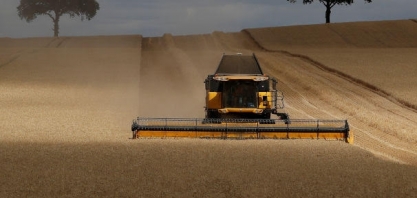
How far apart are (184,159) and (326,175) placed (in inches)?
149

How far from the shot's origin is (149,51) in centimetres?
6475

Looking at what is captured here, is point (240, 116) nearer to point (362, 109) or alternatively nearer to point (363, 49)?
point (362, 109)

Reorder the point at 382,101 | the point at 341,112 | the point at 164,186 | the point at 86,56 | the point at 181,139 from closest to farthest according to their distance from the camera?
the point at 164,186 < the point at 181,139 < the point at 341,112 < the point at 382,101 < the point at 86,56

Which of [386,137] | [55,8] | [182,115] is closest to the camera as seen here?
[386,137]

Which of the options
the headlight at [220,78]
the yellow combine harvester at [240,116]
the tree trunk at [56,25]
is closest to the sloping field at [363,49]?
the yellow combine harvester at [240,116]

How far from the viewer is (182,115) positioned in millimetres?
30078

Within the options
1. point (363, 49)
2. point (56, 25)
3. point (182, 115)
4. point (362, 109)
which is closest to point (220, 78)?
point (182, 115)

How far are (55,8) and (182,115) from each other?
85961 millimetres

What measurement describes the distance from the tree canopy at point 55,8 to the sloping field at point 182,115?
130ft

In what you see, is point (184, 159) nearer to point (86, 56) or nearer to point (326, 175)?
point (326, 175)

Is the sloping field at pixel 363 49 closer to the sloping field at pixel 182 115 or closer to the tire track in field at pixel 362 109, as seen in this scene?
the sloping field at pixel 182 115

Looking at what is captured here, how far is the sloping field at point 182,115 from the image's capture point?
14078 mm

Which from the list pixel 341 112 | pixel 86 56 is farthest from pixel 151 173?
pixel 86 56

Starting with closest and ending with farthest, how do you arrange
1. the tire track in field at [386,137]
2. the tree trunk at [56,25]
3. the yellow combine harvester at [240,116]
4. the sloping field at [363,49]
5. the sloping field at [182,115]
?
the sloping field at [182,115] < the yellow combine harvester at [240,116] < the tire track in field at [386,137] < the sloping field at [363,49] < the tree trunk at [56,25]
